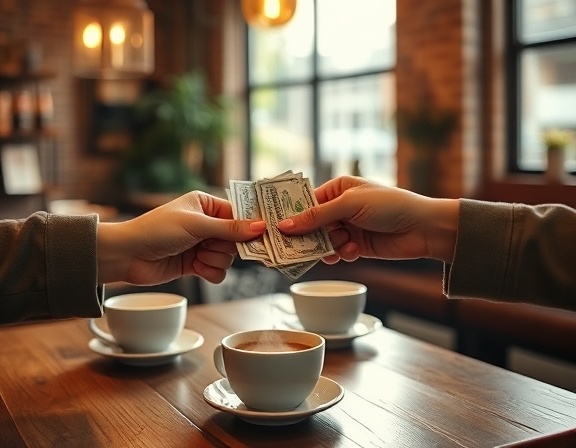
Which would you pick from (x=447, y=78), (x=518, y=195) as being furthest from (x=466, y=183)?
(x=447, y=78)

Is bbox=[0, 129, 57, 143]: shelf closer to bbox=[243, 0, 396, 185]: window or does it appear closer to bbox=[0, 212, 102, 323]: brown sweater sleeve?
bbox=[243, 0, 396, 185]: window

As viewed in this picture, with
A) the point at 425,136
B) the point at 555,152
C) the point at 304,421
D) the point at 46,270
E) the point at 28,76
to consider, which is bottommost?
the point at 304,421

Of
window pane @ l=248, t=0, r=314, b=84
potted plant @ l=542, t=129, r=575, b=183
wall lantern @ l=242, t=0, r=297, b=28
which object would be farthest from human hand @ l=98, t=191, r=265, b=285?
window pane @ l=248, t=0, r=314, b=84

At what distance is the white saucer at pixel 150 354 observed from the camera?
1.44 metres

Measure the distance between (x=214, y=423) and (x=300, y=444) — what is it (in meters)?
0.16

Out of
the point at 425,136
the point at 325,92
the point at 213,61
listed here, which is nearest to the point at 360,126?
the point at 325,92

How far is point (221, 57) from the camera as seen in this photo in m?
6.57

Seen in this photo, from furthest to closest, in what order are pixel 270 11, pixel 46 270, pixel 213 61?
pixel 213 61
pixel 270 11
pixel 46 270

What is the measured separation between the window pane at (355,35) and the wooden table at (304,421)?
3.61 metres

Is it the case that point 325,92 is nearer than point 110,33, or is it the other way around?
point 110,33

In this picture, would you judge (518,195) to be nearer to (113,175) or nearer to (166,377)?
(166,377)

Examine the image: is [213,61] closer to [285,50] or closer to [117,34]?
[285,50]

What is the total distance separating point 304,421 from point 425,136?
3286 millimetres

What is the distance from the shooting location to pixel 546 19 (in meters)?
3.99
